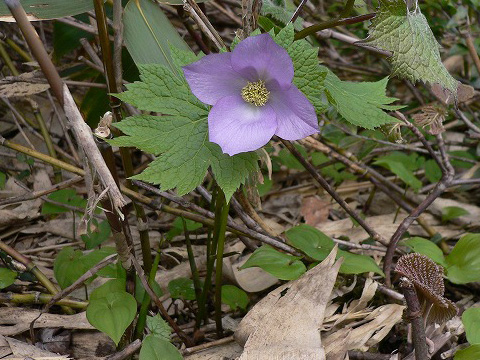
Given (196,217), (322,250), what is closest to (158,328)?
(196,217)

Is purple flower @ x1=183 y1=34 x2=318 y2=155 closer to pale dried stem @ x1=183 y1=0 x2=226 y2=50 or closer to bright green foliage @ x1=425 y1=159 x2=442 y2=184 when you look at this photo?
pale dried stem @ x1=183 y1=0 x2=226 y2=50

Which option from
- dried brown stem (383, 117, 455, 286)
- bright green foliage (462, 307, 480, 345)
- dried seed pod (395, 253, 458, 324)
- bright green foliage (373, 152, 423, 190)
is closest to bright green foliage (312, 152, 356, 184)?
bright green foliage (373, 152, 423, 190)

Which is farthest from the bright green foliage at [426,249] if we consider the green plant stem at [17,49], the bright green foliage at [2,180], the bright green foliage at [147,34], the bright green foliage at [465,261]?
the green plant stem at [17,49]

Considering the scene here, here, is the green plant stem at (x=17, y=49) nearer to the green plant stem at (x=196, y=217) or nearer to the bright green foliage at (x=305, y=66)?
the green plant stem at (x=196, y=217)

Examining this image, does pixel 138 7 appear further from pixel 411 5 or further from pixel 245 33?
pixel 411 5

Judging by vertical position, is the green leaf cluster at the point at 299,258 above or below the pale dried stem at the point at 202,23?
below
